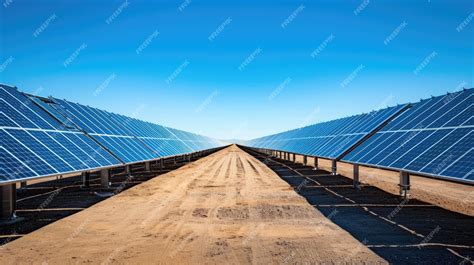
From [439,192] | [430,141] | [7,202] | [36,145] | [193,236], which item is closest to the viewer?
[193,236]

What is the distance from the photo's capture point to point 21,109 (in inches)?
626

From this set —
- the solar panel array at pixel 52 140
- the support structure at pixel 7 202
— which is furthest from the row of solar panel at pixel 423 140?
the support structure at pixel 7 202

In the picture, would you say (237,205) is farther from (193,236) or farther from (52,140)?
(52,140)

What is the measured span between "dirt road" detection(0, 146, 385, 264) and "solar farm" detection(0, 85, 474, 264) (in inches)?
1.9

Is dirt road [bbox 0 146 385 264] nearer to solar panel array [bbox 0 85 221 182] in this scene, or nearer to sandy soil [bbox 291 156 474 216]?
solar panel array [bbox 0 85 221 182]

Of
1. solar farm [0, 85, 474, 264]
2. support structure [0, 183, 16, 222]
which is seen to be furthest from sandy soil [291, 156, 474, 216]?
support structure [0, 183, 16, 222]

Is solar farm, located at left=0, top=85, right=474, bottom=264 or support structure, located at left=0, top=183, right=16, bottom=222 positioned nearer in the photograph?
solar farm, located at left=0, top=85, right=474, bottom=264

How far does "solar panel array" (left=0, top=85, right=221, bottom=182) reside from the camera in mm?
11750

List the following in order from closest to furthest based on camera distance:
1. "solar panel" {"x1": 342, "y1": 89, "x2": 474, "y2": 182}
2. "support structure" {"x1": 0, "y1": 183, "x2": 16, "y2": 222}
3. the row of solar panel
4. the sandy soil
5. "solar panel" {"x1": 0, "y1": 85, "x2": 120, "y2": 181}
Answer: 1. "solar panel" {"x1": 0, "y1": 85, "x2": 120, "y2": 181}
2. "solar panel" {"x1": 342, "y1": 89, "x2": 474, "y2": 182}
3. the row of solar panel
4. "support structure" {"x1": 0, "y1": 183, "x2": 16, "y2": 222}
5. the sandy soil

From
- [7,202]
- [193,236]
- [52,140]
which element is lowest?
[193,236]

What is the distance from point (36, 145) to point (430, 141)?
53.0 ft

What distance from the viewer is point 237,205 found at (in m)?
16.4

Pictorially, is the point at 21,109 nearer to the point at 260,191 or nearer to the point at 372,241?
the point at 260,191

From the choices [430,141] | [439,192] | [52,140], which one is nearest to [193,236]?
[52,140]
